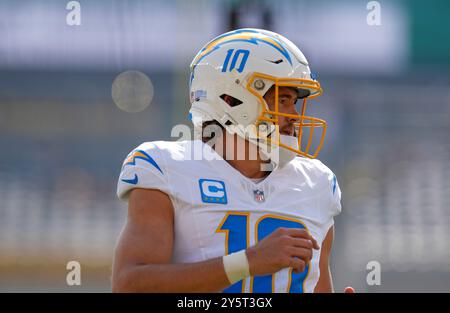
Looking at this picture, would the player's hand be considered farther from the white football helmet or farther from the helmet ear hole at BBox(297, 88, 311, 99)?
the helmet ear hole at BBox(297, 88, 311, 99)

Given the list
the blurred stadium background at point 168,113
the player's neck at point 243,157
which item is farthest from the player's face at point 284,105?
the blurred stadium background at point 168,113

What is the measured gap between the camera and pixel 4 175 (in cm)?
828

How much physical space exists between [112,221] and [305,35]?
9.06 feet

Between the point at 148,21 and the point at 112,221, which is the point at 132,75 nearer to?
the point at 148,21

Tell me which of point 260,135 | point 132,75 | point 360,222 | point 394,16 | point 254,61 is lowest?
point 360,222

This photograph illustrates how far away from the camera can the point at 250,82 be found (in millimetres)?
2262

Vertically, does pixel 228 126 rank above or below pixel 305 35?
below

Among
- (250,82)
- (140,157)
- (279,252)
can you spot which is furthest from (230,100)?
(279,252)

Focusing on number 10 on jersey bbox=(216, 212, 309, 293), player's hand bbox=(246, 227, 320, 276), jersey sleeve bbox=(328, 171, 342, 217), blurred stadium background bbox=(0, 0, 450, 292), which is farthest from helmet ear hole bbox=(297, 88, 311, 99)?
blurred stadium background bbox=(0, 0, 450, 292)

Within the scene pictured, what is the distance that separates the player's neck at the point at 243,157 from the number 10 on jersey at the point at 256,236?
17 centimetres

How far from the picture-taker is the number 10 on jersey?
6.77 ft

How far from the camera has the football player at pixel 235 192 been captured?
6.34 ft

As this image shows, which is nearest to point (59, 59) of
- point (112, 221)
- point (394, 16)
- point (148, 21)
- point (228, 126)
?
point (148, 21)

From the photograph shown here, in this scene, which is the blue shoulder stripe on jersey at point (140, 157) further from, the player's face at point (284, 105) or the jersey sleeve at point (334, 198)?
the jersey sleeve at point (334, 198)
